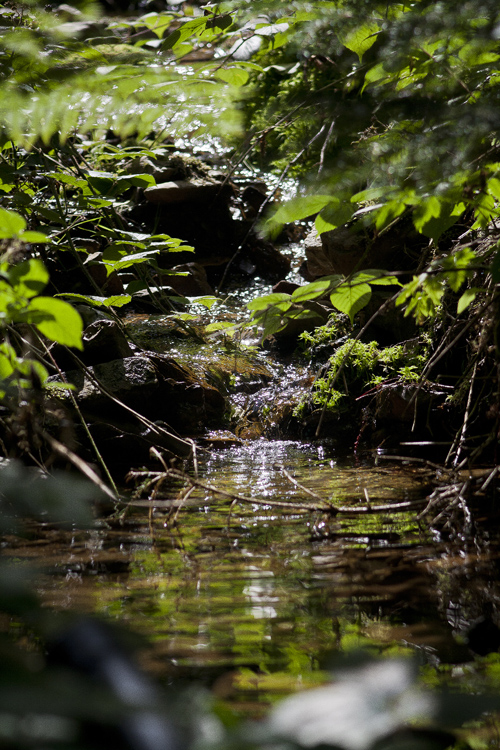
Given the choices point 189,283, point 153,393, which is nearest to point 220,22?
point 153,393

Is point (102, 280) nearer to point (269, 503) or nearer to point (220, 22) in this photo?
point (220, 22)

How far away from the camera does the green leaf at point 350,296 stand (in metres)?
1.75

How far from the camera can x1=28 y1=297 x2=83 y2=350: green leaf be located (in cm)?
104

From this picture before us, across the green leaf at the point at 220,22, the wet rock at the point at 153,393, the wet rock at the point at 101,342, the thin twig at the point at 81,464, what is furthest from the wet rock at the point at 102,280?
the thin twig at the point at 81,464

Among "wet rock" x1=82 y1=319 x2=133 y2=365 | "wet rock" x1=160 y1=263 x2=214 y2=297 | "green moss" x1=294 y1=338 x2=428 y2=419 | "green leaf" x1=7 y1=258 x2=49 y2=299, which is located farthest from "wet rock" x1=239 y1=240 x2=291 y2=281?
"green leaf" x1=7 y1=258 x2=49 y2=299

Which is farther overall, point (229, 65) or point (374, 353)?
point (374, 353)

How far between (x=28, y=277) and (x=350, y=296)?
3.55ft

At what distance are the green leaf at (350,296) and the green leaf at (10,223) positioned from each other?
976 millimetres

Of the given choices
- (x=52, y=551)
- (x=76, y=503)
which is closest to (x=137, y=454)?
(x=52, y=551)

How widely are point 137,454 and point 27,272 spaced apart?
259 cm

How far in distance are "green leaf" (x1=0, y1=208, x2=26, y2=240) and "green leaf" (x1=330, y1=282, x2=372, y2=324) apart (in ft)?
3.20

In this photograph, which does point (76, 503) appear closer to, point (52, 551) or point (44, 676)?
point (44, 676)

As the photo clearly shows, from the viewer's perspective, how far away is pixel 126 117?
1627 mm

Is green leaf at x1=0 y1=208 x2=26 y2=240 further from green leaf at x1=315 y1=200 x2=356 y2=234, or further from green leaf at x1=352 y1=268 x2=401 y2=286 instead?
green leaf at x1=352 y1=268 x2=401 y2=286
